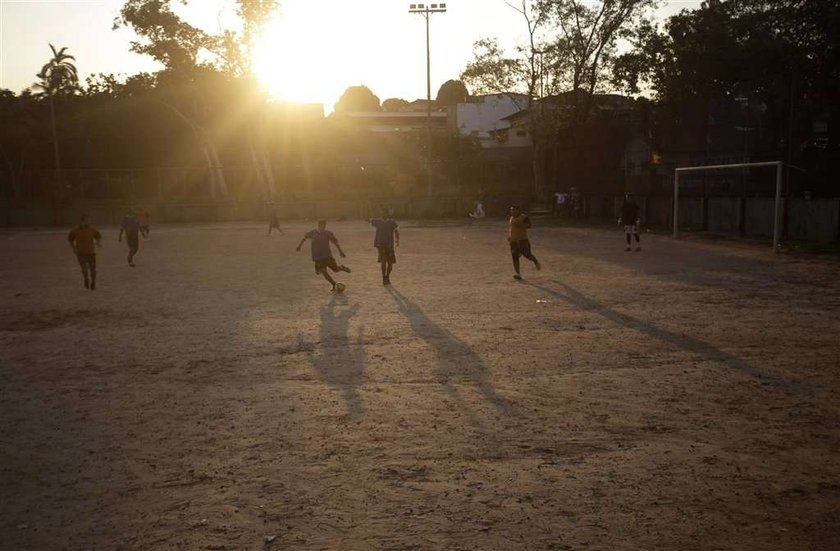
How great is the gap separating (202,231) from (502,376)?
33768 mm

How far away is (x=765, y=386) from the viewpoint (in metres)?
7.54

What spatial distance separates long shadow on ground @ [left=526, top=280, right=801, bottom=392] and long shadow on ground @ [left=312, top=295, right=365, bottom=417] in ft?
13.2

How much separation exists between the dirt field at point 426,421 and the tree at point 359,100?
9393 cm

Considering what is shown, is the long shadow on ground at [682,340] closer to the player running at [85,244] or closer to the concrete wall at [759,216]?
the player running at [85,244]

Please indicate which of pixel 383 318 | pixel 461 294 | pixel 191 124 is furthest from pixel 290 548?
pixel 191 124

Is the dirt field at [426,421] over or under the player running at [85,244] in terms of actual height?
under

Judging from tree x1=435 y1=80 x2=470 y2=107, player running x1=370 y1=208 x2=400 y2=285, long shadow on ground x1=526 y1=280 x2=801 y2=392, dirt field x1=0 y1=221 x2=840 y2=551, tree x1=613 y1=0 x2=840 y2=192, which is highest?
tree x1=435 y1=80 x2=470 y2=107

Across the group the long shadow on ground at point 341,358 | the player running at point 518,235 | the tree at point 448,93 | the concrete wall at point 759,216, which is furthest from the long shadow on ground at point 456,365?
the tree at point 448,93

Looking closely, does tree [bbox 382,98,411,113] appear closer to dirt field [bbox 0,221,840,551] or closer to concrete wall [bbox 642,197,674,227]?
concrete wall [bbox 642,197,674,227]

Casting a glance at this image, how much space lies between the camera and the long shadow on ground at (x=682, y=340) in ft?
25.6

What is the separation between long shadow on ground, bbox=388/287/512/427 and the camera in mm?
7197

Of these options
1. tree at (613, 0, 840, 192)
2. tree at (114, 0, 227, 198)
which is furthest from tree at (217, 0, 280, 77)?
tree at (613, 0, 840, 192)

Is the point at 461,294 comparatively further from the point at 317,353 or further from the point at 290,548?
the point at 290,548

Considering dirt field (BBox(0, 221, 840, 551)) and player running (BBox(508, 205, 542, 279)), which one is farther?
player running (BBox(508, 205, 542, 279))
